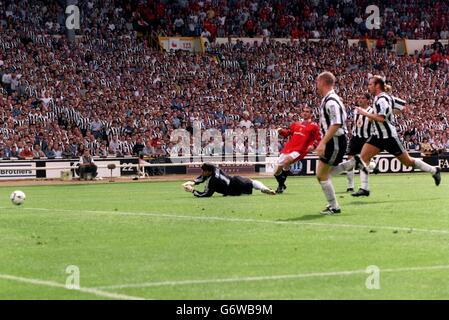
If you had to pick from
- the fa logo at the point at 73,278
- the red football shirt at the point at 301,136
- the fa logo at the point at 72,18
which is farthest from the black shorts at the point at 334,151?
the fa logo at the point at 72,18

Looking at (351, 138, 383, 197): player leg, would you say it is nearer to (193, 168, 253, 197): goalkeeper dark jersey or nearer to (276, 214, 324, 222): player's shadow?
(193, 168, 253, 197): goalkeeper dark jersey

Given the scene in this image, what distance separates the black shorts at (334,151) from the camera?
16.6 m

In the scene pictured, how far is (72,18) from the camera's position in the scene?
145 feet

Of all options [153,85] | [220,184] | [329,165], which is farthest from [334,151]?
[153,85]

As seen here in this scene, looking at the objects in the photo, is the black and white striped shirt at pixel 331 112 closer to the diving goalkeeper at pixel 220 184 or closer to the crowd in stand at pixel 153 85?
the diving goalkeeper at pixel 220 184

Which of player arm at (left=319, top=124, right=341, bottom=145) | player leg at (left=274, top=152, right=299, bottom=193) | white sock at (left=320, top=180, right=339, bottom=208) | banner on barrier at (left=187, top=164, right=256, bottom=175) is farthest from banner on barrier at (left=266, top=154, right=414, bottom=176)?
player arm at (left=319, top=124, right=341, bottom=145)

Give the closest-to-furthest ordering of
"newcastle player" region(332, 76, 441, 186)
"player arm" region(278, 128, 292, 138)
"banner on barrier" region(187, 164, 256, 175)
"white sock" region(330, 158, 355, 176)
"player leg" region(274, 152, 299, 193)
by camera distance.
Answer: "white sock" region(330, 158, 355, 176) → "newcastle player" region(332, 76, 441, 186) → "player arm" region(278, 128, 292, 138) → "player leg" region(274, 152, 299, 193) → "banner on barrier" region(187, 164, 256, 175)

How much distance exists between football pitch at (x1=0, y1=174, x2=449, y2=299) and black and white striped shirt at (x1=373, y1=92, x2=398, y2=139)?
143 centimetres

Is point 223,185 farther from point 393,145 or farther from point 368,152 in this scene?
point 393,145

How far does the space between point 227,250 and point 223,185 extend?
1018cm

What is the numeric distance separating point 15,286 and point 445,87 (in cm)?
4348

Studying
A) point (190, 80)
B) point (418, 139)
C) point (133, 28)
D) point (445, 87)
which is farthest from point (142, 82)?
point (445, 87)

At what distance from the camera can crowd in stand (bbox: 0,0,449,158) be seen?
1519 inches

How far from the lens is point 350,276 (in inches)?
385
